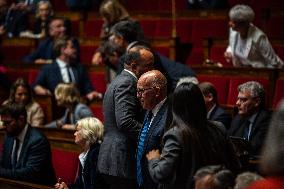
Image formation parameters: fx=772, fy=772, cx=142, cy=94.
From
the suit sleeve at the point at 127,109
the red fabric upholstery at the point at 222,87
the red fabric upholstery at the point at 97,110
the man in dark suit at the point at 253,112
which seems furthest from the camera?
the red fabric upholstery at the point at 97,110

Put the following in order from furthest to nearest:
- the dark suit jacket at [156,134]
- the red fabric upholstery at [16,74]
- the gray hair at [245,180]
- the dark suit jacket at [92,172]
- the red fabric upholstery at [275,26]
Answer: the red fabric upholstery at [16,74], the red fabric upholstery at [275,26], the dark suit jacket at [92,172], the dark suit jacket at [156,134], the gray hair at [245,180]

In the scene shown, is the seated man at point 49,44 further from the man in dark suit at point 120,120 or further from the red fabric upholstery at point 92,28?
the man in dark suit at point 120,120

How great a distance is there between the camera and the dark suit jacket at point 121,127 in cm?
168

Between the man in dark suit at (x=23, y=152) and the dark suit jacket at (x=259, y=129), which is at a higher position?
the dark suit jacket at (x=259, y=129)

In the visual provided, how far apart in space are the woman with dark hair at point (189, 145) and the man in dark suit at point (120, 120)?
0.93ft

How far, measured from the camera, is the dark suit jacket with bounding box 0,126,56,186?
2.06 meters

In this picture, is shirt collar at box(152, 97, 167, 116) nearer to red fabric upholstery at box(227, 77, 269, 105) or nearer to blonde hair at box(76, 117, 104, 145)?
blonde hair at box(76, 117, 104, 145)

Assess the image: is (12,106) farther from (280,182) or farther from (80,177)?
(280,182)

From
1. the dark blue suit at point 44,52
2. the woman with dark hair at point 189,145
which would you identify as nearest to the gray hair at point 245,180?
the woman with dark hair at point 189,145

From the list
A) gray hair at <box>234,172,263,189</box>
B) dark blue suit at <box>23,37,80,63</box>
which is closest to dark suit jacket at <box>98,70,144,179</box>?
gray hair at <box>234,172,263,189</box>

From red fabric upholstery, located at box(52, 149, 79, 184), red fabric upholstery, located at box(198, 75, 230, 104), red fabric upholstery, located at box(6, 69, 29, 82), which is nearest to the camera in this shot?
red fabric upholstery, located at box(52, 149, 79, 184)

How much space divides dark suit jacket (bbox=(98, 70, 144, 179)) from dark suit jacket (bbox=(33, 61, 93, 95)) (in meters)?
1.18

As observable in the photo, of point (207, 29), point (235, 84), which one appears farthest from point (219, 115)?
point (207, 29)

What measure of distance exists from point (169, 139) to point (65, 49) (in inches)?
62.0
